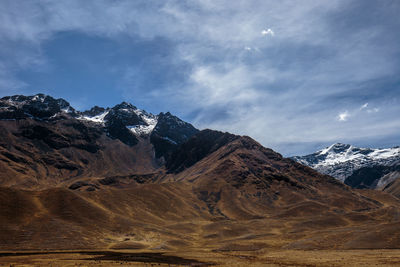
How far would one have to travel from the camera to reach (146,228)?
470ft

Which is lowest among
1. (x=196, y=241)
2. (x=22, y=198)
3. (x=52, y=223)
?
(x=196, y=241)

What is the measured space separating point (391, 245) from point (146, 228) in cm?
9117

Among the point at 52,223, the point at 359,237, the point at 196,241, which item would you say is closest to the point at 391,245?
the point at 359,237

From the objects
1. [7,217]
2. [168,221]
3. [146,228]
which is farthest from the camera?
[168,221]

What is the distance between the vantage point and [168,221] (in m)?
182

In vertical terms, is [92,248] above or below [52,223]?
below

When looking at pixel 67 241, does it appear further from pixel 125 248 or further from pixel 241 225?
pixel 241 225

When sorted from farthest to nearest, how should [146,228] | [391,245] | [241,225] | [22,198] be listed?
[241,225] → [146,228] → [22,198] → [391,245]

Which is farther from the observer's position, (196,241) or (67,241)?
(196,241)

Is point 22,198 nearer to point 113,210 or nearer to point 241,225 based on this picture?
point 113,210

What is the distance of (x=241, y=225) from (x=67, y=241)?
8651cm

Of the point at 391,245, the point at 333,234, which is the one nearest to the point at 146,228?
the point at 333,234

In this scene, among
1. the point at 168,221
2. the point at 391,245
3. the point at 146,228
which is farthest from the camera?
the point at 168,221

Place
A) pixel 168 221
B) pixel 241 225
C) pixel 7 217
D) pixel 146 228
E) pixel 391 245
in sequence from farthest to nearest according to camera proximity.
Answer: pixel 168 221 → pixel 241 225 → pixel 146 228 → pixel 7 217 → pixel 391 245
